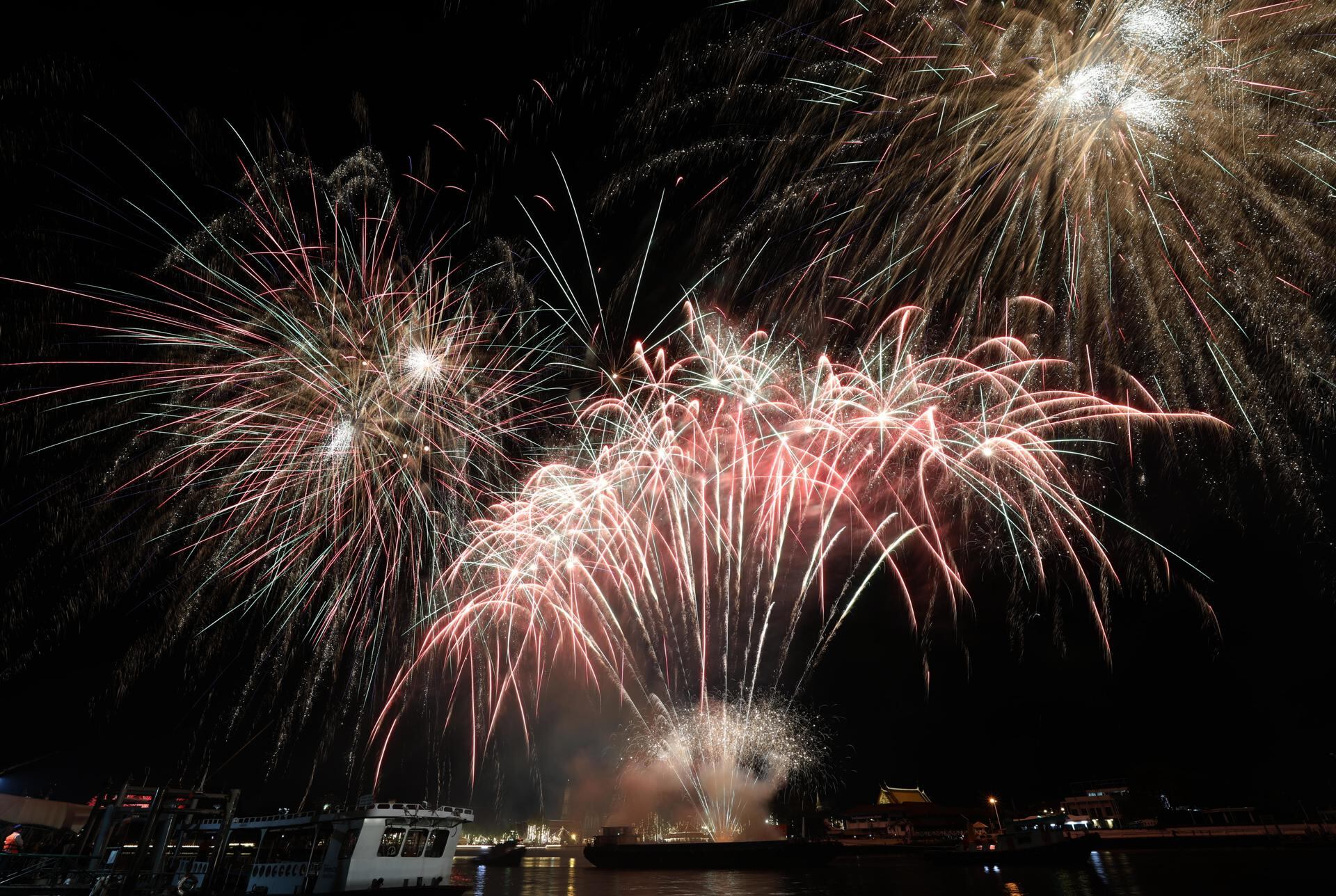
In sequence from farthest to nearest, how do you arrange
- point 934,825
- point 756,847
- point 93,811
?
1. point 934,825
2. point 756,847
3. point 93,811

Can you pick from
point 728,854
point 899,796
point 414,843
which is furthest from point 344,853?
point 899,796

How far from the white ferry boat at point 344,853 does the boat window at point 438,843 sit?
0.03 metres

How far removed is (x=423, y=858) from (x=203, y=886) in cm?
1093

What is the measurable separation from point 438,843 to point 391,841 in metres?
2.80

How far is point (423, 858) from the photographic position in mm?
31562

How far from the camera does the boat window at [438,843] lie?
32.0 m

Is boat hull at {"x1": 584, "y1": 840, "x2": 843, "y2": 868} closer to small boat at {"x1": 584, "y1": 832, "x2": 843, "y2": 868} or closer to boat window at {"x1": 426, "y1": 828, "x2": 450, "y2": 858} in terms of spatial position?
small boat at {"x1": 584, "y1": 832, "x2": 843, "y2": 868}

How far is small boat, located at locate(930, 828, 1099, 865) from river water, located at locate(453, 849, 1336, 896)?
1468 millimetres

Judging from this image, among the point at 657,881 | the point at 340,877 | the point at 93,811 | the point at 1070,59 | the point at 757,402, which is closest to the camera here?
the point at 1070,59

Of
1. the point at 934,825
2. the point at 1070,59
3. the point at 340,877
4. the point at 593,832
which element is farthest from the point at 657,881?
the point at 593,832

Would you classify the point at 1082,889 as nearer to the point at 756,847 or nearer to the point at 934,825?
the point at 756,847

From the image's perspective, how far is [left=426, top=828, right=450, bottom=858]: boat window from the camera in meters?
32.0

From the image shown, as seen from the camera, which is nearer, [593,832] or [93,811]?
[93,811]

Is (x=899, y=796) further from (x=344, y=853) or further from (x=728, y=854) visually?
(x=344, y=853)
